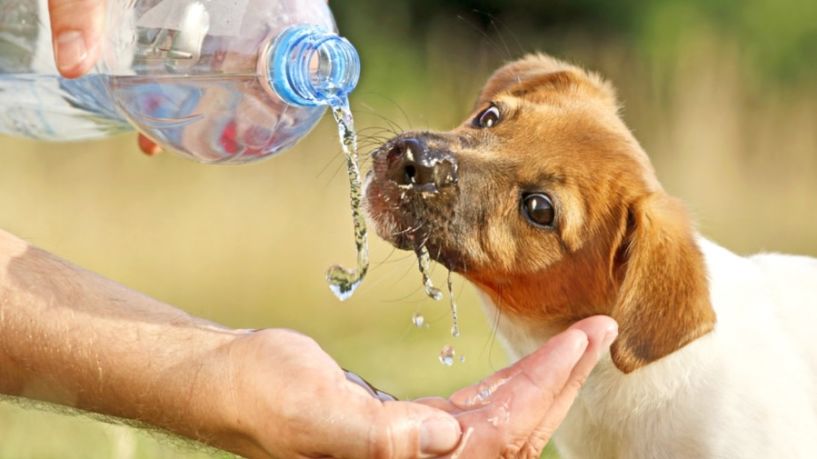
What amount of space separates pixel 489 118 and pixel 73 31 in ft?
4.35

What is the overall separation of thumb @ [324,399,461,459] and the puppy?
2.41 feet

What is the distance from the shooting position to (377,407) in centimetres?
301

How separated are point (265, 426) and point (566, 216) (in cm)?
112

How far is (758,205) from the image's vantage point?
8.32 m

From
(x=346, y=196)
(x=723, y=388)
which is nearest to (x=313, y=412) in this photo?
(x=723, y=388)

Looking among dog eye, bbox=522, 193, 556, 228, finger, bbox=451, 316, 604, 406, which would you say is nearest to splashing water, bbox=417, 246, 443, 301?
dog eye, bbox=522, 193, 556, 228

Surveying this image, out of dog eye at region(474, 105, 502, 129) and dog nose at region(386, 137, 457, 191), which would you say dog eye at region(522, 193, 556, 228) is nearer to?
dog nose at region(386, 137, 457, 191)

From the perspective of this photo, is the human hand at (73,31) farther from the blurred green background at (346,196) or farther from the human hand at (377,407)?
the blurred green background at (346,196)

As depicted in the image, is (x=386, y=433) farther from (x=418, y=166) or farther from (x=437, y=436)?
(x=418, y=166)

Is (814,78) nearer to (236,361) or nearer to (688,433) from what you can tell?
(688,433)

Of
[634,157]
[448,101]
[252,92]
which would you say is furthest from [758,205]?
[252,92]

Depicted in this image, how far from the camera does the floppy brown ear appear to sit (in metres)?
3.56

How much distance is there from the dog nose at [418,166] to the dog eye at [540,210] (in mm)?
216

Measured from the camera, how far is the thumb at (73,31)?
10.5ft
